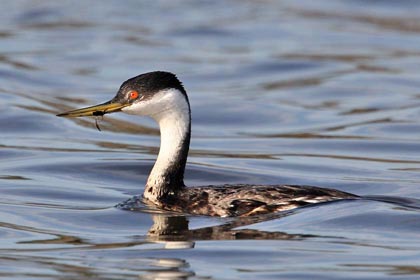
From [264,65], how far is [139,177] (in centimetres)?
1003

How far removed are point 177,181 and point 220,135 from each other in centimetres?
592

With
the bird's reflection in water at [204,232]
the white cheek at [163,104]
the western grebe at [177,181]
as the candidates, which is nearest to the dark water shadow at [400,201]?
the western grebe at [177,181]

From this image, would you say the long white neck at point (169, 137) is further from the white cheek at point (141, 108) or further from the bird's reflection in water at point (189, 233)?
the bird's reflection in water at point (189, 233)

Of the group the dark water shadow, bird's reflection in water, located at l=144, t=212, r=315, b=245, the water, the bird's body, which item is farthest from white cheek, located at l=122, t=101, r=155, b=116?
the dark water shadow

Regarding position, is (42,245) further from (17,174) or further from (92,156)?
(92,156)

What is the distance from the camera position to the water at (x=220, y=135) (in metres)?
10.8

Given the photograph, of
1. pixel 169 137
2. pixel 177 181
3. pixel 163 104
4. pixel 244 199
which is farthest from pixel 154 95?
pixel 244 199

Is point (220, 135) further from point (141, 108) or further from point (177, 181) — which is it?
point (141, 108)

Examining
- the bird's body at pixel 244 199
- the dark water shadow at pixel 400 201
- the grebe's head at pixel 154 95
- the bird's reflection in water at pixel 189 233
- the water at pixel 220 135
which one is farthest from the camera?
the dark water shadow at pixel 400 201

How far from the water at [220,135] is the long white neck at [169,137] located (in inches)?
16.2

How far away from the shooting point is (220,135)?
61.8 ft

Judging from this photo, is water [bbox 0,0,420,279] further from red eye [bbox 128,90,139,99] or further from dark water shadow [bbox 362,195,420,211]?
red eye [bbox 128,90,139,99]

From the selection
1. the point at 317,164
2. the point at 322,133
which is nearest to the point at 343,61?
the point at 322,133

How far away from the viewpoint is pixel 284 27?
2964 centimetres
